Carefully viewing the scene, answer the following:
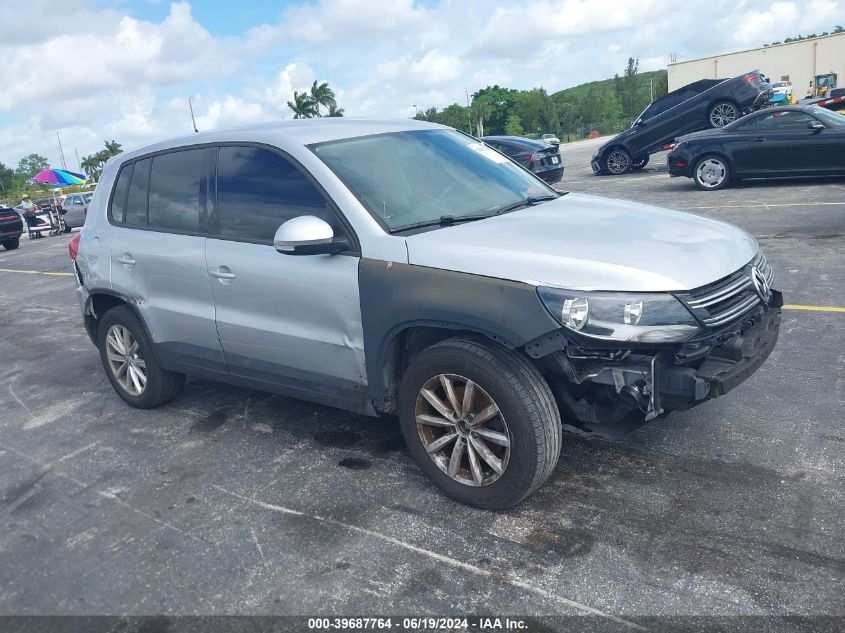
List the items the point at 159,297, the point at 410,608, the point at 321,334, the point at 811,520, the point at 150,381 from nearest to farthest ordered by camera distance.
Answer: the point at 410,608
the point at 811,520
the point at 321,334
the point at 159,297
the point at 150,381

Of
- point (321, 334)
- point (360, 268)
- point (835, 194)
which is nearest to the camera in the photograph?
point (360, 268)

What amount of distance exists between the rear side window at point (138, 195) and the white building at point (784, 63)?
204ft

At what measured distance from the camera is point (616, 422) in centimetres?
332

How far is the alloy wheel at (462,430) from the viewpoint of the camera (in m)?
3.43

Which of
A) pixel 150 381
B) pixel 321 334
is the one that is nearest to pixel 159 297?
pixel 150 381

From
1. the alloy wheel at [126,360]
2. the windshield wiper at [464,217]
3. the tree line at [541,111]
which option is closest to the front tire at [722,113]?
the windshield wiper at [464,217]

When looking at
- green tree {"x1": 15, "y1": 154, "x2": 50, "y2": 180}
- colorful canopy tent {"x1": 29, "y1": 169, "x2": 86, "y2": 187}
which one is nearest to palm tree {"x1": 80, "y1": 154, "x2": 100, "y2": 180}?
green tree {"x1": 15, "y1": 154, "x2": 50, "y2": 180}

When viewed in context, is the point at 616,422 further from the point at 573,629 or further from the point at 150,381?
the point at 150,381

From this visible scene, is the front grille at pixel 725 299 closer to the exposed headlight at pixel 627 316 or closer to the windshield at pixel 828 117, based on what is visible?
the exposed headlight at pixel 627 316

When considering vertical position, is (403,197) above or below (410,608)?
above

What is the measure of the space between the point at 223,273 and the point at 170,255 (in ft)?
1.82

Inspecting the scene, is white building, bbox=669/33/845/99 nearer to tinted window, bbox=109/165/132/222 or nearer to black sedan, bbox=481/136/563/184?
black sedan, bbox=481/136/563/184

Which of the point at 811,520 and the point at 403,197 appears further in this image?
the point at 403,197

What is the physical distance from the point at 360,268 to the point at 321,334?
1.58ft
